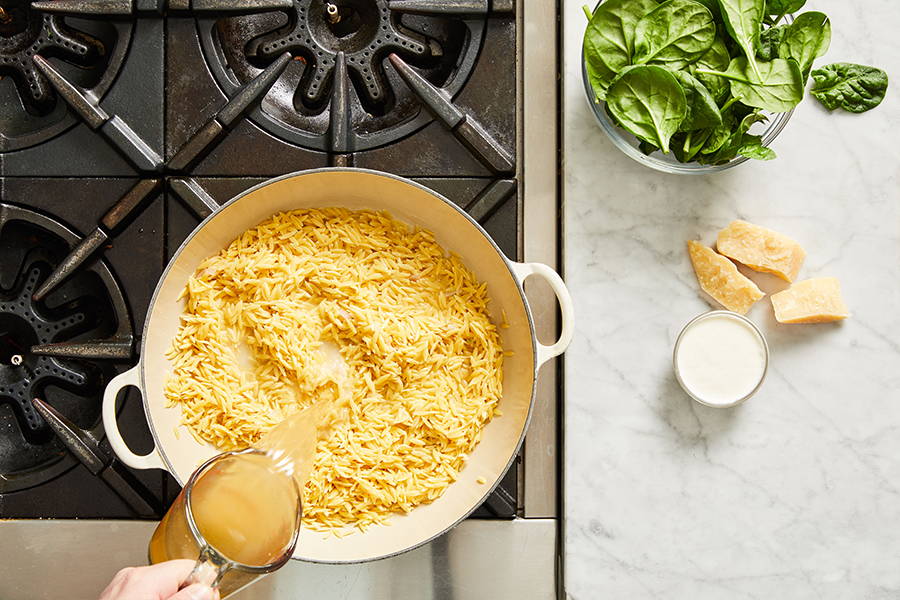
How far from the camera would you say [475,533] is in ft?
3.72

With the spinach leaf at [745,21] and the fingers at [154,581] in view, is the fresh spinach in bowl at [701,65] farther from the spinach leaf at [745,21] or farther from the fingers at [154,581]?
the fingers at [154,581]

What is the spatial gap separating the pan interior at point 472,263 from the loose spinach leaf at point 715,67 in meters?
0.36

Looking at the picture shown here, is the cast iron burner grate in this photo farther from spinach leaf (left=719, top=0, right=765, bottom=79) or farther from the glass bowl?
spinach leaf (left=719, top=0, right=765, bottom=79)

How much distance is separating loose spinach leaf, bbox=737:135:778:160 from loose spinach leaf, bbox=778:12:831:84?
95mm

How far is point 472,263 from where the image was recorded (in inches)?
44.7

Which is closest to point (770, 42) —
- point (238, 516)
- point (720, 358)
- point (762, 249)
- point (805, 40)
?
point (805, 40)

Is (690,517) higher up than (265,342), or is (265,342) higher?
(265,342)

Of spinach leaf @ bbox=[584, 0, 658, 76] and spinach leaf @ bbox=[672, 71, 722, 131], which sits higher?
spinach leaf @ bbox=[584, 0, 658, 76]

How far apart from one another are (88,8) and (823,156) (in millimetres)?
1091

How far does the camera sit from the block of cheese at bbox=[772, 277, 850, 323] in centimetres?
112

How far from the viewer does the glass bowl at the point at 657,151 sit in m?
1.11

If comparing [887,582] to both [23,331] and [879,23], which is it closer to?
[879,23]

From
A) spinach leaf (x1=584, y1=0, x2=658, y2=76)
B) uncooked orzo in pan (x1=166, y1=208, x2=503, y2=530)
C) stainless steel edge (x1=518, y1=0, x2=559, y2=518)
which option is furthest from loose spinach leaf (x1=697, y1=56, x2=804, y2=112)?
uncooked orzo in pan (x1=166, y1=208, x2=503, y2=530)

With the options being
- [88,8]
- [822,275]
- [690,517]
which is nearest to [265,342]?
[88,8]
